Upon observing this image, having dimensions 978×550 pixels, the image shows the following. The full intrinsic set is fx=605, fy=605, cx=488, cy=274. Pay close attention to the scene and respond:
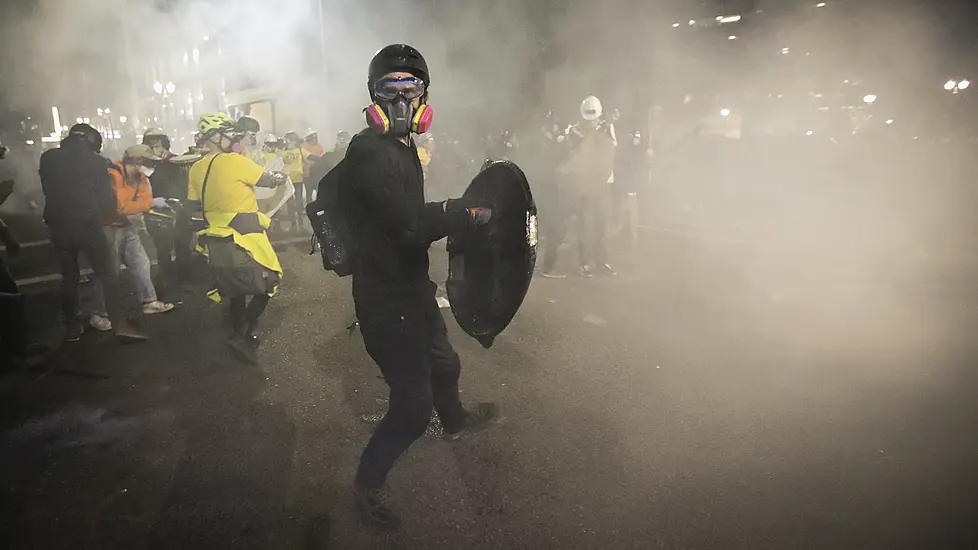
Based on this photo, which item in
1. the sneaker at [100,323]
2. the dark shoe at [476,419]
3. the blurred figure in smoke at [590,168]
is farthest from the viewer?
the blurred figure in smoke at [590,168]

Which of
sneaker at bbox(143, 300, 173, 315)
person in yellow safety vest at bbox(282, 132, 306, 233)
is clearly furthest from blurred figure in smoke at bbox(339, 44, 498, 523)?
person in yellow safety vest at bbox(282, 132, 306, 233)

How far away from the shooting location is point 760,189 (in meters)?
10.5

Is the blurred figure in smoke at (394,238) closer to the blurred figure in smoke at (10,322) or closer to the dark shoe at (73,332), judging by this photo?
the blurred figure in smoke at (10,322)

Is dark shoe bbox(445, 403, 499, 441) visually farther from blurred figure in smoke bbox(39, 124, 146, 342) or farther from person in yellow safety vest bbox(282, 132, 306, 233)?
person in yellow safety vest bbox(282, 132, 306, 233)

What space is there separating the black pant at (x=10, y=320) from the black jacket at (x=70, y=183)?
0.48 meters

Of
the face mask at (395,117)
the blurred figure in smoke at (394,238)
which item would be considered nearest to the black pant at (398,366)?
the blurred figure in smoke at (394,238)

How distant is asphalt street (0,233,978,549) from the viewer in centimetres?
212

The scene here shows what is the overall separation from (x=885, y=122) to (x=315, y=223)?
29.5 ft

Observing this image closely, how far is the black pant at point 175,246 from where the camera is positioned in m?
5.77

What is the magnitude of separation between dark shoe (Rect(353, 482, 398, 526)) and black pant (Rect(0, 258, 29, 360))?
2827 mm

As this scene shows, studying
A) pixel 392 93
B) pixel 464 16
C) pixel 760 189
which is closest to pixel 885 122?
pixel 760 189

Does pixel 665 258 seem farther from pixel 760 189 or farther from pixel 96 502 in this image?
pixel 96 502

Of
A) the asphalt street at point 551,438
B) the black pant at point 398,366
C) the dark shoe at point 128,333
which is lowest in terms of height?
the asphalt street at point 551,438

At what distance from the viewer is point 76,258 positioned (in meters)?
4.13
